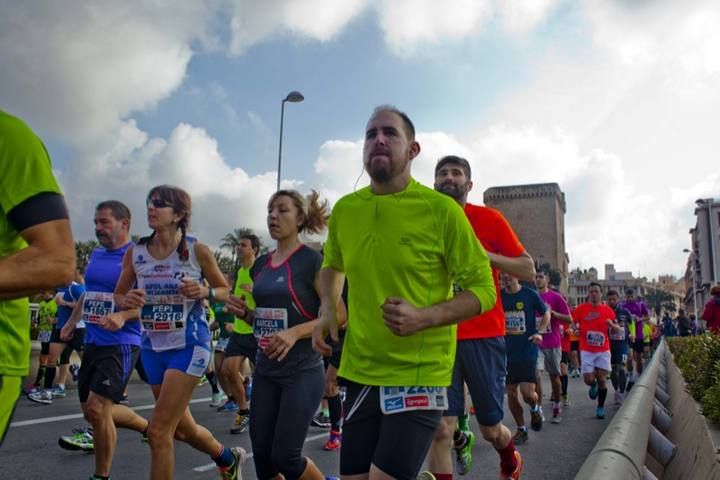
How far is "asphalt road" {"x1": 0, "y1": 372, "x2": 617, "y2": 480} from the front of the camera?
609 cm

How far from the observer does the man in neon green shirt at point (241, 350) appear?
308 inches

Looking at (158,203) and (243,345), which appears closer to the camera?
(158,203)

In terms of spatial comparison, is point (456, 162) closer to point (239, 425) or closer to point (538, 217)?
point (239, 425)

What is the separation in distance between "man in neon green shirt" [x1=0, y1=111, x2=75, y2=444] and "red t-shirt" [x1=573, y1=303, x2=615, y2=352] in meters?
10.6

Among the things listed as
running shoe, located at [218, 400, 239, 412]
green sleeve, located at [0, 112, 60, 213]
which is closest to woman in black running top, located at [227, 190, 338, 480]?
green sleeve, located at [0, 112, 60, 213]

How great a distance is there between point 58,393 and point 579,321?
919 centimetres

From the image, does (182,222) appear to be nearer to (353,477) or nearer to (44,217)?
(353,477)

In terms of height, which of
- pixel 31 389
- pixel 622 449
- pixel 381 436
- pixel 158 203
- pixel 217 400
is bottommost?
pixel 217 400

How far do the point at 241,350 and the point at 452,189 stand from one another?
159 inches

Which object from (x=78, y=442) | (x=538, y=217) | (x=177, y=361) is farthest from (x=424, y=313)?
(x=538, y=217)

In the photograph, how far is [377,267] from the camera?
2.90m

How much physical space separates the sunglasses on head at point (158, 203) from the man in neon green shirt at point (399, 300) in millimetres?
2092

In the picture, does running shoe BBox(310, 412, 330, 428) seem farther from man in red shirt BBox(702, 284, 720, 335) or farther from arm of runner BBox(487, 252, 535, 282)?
man in red shirt BBox(702, 284, 720, 335)

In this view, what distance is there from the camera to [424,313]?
2.61 meters
